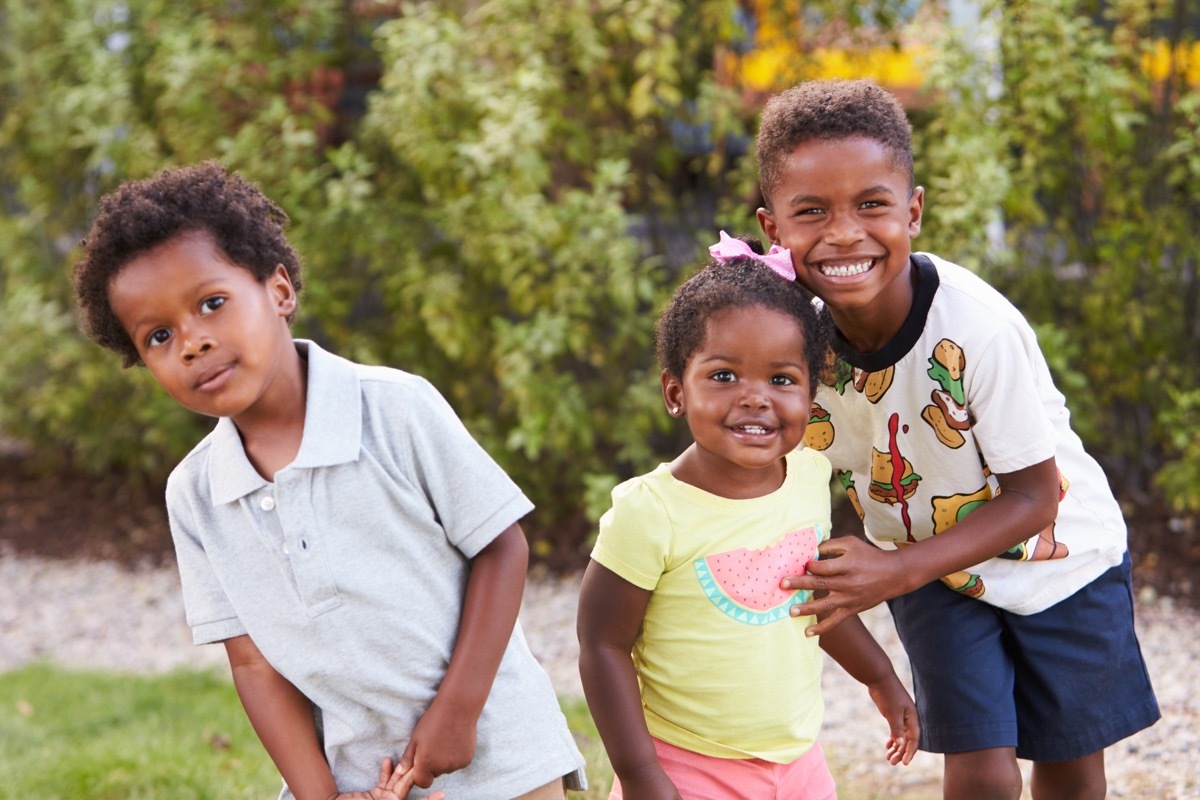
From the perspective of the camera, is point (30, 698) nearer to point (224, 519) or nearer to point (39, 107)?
point (224, 519)

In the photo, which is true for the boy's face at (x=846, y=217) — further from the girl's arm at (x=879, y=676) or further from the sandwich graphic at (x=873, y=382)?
the girl's arm at (x=879, y=676)

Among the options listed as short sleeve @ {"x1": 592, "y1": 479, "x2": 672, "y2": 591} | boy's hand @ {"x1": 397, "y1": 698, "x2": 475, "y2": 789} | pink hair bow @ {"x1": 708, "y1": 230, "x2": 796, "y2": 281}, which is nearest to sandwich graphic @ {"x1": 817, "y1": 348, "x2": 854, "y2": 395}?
pink hair bow @ {"x1": 708, "y1": 230, "x2": 796, "y2": 281}

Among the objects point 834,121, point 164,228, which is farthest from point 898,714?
point 164,228

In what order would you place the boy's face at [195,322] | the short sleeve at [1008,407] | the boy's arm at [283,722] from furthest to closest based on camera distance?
the short sleeve at [1008,407] < the boy's arm at [283,722] < the boy's face at [195,322]

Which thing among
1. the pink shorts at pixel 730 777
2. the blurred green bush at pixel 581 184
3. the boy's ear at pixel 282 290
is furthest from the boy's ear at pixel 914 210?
the blurred green bush at pixel 581 184

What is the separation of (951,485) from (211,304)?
1307 mm

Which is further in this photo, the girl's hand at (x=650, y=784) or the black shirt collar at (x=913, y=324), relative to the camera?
the black shirt collar at (x=913, y=324)

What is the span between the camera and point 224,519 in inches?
82.3

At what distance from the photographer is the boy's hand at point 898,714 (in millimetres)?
2295

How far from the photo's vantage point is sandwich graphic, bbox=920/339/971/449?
7.32 ft

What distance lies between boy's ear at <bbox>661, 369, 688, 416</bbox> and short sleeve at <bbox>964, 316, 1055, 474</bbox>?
50 cm

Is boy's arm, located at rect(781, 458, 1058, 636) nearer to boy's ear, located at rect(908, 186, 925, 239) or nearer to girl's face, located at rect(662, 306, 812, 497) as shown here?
girl's face, located at rect(662, 306, 812, 497)

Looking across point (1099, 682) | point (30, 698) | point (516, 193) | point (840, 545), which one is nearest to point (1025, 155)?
point (516, 193)

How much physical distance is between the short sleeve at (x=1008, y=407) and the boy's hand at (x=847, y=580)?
28cm
